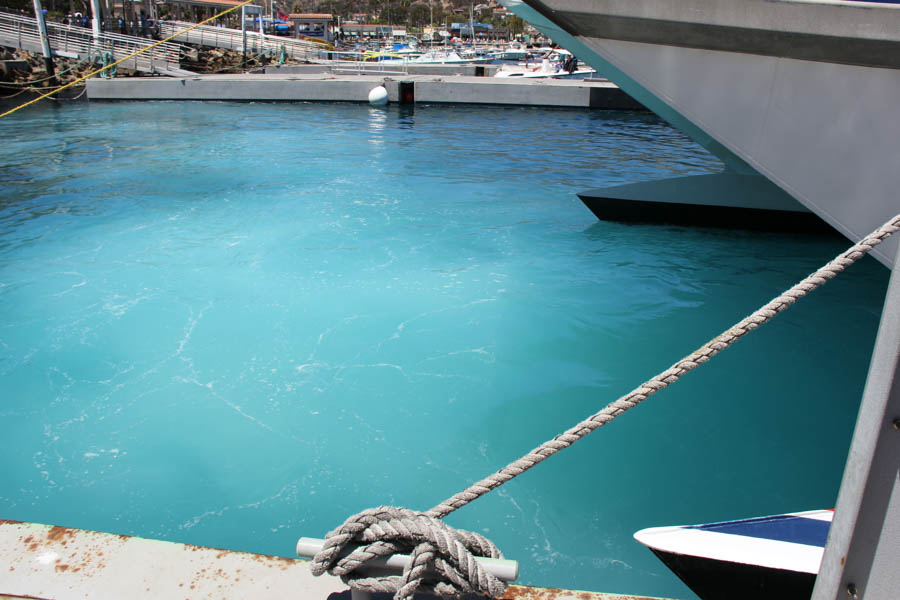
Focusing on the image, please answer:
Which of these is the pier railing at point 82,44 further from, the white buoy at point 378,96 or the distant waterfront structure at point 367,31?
the distant waterfront structure at point 367,31

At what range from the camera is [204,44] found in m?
37.1

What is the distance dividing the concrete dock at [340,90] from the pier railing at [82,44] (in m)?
4.93

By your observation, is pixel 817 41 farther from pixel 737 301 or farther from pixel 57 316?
pixel 57 316

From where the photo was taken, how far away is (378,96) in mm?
22781

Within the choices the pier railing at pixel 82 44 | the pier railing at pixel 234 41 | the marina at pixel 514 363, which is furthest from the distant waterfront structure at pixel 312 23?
the marina at pixel 514 363

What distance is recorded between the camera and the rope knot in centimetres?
154

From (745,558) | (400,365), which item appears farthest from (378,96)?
(745,558)

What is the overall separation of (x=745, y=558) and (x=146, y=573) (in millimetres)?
2010

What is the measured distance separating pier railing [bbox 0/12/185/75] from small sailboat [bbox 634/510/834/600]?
3048cm

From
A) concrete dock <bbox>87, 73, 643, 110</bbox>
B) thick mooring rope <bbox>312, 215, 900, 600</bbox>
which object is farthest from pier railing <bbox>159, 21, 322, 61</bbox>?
thick mooring rope <bbox>312, 215, 900, 600</bbox>

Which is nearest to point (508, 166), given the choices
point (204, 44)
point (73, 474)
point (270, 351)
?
→ point (270, 351)

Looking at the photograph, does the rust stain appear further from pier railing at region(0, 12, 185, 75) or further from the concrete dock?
pier railing at region(0, 12, 185, 75)

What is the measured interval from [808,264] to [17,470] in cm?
865

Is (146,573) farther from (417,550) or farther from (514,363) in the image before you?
(514,363)
